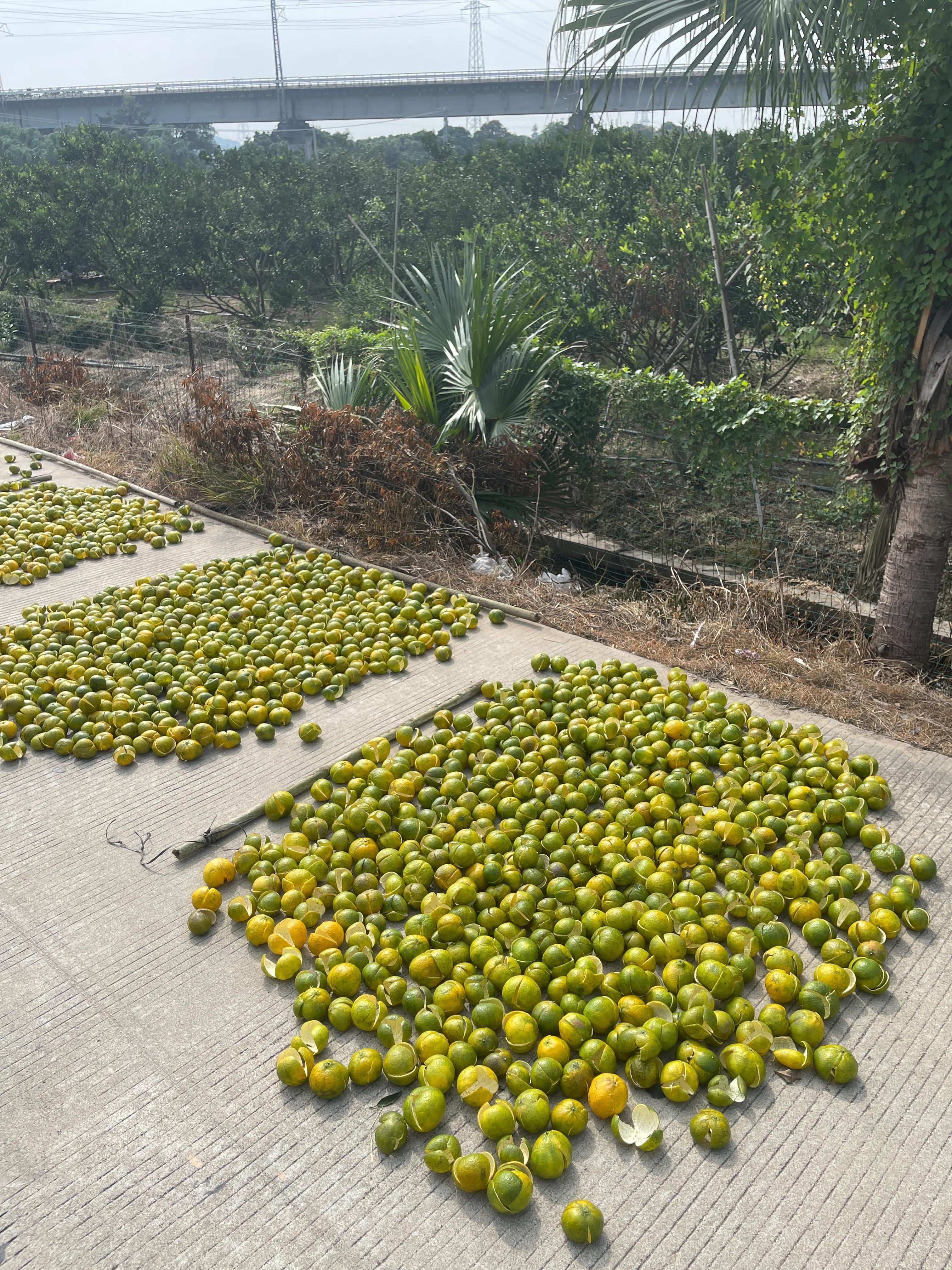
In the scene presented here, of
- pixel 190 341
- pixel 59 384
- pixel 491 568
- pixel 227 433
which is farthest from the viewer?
pixel 59 384

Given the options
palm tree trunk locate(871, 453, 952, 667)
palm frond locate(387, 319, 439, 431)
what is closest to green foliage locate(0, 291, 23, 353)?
palm frond locate(387, 319, 439, 431)

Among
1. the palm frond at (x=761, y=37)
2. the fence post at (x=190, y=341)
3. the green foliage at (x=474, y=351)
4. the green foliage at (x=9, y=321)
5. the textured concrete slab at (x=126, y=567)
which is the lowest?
the textured concrete slab at (x=126, y=567)

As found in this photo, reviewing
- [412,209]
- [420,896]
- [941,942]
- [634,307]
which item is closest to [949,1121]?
[941,942]

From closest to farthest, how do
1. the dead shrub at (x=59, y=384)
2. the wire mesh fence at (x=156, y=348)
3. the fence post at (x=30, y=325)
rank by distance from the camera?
the dead shrub at (x=59, y=384) → the wire mesh fence at (x=156, y=348) → the fence post at (x=30, y=325)

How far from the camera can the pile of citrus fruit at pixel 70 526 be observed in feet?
20.8

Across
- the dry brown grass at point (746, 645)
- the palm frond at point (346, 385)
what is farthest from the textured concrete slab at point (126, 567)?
the palm frond at point (346, 385)

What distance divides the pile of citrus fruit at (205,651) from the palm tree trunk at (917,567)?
7.79 feet

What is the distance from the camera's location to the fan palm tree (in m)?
4.29

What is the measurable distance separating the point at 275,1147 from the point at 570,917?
43.9 inches

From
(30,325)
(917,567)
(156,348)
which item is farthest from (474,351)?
(156,348)

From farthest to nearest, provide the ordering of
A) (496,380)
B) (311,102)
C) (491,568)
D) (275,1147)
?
1. (311,102)
2. (496,380)
3. (491,568)
4. (275,1147)

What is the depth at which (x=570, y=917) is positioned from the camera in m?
2.95

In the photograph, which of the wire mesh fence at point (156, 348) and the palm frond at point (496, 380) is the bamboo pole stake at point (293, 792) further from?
the wire mesh fence at point (156, 348)

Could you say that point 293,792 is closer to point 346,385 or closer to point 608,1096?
point 608,1096
